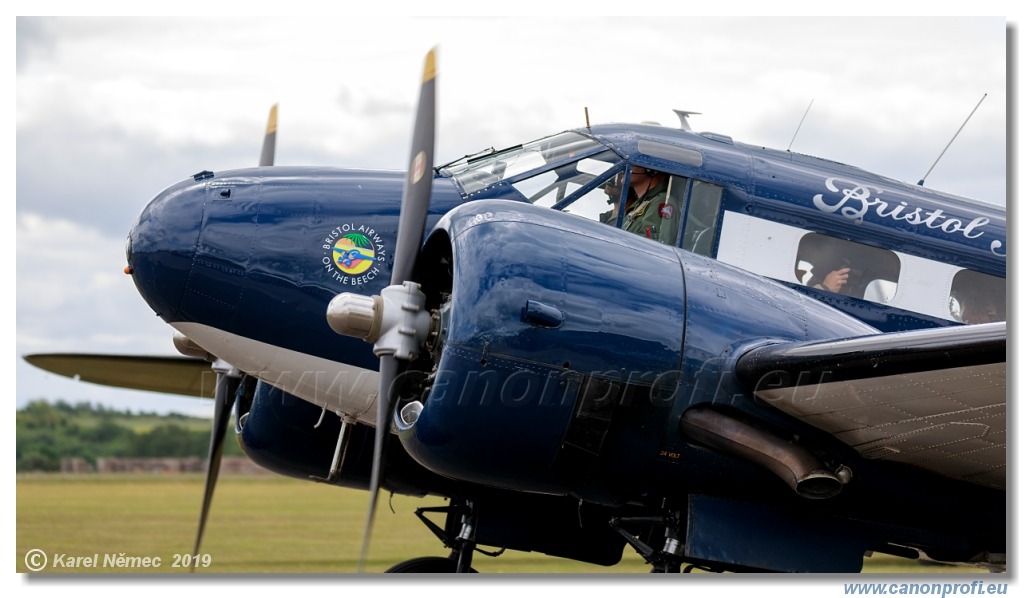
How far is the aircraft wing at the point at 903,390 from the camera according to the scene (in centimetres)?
679

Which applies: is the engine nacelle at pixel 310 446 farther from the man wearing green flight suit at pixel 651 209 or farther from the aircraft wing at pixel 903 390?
the aircraft wing at pixel 903 390

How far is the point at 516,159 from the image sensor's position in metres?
8.96

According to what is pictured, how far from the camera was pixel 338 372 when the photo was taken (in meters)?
8.11

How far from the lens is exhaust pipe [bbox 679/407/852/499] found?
7.37 meters

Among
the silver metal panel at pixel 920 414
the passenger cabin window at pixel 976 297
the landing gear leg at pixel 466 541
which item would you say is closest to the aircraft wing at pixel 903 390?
the silver metal panel at pixel 920 414

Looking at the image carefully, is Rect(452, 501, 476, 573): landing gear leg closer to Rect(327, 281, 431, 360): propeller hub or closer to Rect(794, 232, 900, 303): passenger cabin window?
Rect(327, 281, 431, 360): propeller hub

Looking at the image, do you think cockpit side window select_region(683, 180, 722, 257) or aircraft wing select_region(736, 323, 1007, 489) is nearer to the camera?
aircraft wing select_region(736, 323, 1007, 489)

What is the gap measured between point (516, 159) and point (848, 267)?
2.49 meters

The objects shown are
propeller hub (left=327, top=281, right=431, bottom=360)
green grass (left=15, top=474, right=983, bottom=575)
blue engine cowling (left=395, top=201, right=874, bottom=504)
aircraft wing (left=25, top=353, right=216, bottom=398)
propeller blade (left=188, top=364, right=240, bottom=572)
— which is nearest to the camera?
blue engine cowling (left=395, top=201, right=874, bottom=504)

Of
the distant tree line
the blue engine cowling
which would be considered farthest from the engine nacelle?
the distant tree line

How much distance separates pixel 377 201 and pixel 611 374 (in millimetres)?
2209

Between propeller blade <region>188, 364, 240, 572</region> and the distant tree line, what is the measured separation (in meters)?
16.0

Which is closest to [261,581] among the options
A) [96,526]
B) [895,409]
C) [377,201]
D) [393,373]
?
[393,373]

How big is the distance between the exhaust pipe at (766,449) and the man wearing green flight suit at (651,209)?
5.16 ft
